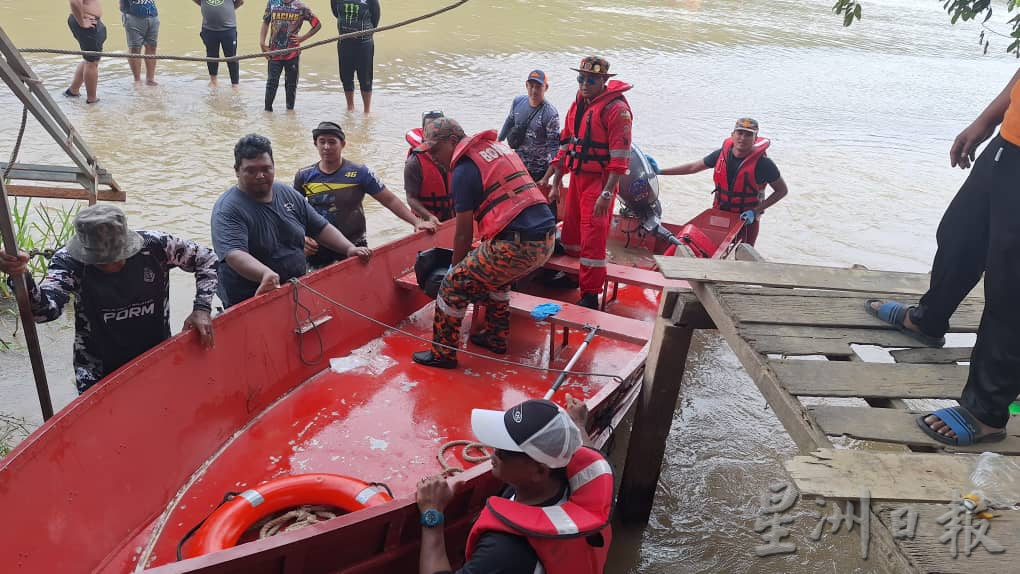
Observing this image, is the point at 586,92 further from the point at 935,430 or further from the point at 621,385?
the point at 935,430

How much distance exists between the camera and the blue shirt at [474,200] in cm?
405

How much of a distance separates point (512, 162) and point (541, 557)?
2.48 m

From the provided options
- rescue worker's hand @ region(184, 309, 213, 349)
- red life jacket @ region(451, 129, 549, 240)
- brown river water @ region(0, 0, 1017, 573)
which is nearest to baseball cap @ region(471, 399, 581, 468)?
brown river water @ region(0, 0, 1017, 573)

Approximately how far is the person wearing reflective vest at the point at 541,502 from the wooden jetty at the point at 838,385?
2.04 feet

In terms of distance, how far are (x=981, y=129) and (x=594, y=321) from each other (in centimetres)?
241

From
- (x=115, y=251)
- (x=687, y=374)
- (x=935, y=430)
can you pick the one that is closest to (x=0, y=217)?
(x=115, y=251)

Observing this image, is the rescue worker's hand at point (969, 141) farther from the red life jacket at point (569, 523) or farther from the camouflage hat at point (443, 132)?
the camouflage hat at point (443, 132)

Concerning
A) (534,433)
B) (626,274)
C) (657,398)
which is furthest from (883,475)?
(626,274)

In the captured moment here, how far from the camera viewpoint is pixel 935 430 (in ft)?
8.16

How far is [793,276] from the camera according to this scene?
140 inches

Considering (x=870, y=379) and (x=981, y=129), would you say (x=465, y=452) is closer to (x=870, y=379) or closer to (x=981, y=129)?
(x=870, y=379)

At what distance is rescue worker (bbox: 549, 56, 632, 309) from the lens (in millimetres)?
5051

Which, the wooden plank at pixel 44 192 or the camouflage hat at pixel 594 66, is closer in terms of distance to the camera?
the wooden plank at pixel 44 192

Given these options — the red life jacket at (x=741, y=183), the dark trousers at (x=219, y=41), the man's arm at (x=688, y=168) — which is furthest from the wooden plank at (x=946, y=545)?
the dark trousers at (x=219, y=41)
